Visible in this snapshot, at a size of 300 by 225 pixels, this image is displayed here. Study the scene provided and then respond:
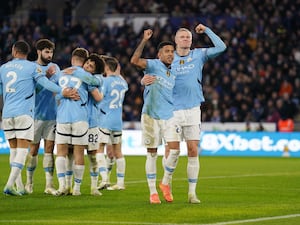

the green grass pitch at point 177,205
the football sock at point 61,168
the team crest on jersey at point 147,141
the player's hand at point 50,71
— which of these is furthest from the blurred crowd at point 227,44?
the team crest on jersey at point 147,141

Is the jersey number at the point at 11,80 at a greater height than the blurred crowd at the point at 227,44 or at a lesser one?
lesser

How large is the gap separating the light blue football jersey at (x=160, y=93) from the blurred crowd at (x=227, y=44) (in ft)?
70.0

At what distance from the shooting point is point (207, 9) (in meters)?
42.4

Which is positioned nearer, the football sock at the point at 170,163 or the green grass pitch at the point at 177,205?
the green grass pitch at the point at 177,205

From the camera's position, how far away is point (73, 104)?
15930 millimetres

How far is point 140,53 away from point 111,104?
4.60 m

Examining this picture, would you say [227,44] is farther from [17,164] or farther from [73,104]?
[17,164]

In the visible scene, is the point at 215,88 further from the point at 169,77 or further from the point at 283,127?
the point at 169,77

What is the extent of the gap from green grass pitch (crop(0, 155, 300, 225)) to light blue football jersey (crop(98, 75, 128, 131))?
124 centimetres

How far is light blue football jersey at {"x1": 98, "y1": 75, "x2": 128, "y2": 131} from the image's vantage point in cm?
1858

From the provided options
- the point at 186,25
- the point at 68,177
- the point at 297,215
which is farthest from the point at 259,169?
the point at 186,25

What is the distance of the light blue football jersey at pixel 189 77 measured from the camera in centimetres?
1503

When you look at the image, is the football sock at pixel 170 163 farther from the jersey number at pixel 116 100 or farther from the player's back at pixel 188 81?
the jersey number at pixel 116 100

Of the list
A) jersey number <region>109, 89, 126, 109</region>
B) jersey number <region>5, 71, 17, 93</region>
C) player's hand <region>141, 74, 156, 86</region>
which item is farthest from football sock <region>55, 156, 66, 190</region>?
jersey number <region>109, 89, 126, 109</region>
